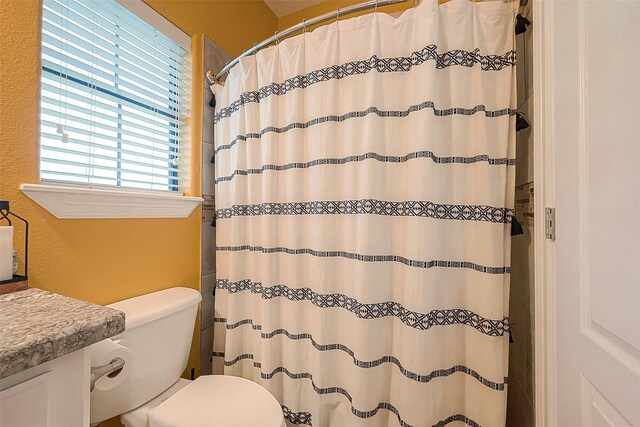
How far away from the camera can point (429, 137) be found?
86 centimetres

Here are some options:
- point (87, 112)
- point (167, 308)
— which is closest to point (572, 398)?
point (167, 308)

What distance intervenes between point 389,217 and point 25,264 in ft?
3.93

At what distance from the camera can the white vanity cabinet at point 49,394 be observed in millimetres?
342

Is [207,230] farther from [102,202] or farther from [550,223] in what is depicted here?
[550,223]

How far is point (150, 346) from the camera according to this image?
35.4 inches

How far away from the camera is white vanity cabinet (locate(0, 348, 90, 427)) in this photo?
34 cm

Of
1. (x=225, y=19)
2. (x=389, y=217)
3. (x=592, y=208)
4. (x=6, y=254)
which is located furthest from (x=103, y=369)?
(x=225, y=19)

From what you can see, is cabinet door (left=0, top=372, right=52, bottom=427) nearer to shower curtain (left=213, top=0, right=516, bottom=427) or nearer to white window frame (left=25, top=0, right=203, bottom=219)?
white window frame (left=25, top=0, right=203, bottom=219)

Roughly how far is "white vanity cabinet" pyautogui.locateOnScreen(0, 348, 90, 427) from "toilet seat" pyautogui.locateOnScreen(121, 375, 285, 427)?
1.66 ft

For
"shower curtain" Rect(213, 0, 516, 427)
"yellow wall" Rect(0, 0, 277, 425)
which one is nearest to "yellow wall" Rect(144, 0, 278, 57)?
"yellow wall" Rect(0, 0, 277, 425)

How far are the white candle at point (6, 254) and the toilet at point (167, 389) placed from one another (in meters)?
0.32

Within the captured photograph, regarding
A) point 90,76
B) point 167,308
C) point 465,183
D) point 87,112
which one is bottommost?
point 167,308

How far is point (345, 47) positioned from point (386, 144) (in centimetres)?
45

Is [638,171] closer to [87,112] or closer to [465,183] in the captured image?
[465,183]
